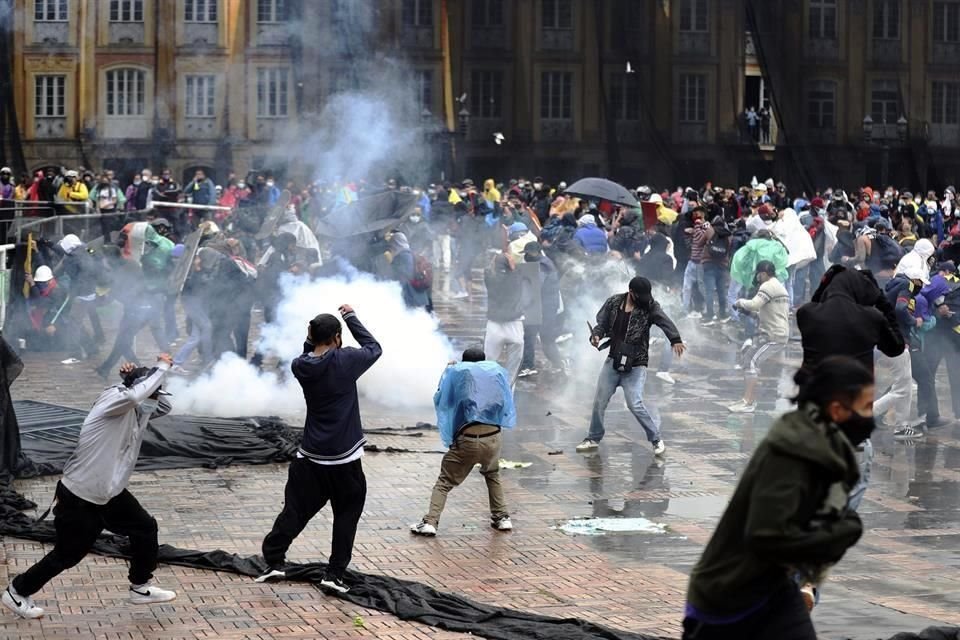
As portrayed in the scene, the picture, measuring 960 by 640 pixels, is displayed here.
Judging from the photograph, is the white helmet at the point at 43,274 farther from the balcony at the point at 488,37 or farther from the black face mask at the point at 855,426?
the balcony at the point at 488,37

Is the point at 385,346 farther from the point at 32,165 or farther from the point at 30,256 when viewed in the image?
the point at 32,165

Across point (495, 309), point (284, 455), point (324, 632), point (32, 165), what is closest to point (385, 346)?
point (495, 309)

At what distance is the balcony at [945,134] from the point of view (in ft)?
173

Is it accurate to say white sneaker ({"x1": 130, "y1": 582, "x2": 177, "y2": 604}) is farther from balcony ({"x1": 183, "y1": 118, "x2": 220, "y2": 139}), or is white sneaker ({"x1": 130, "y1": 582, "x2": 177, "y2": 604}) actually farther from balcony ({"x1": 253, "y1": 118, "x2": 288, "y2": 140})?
balcony ({"x1": 183, "y1": 118, "x2": 220, "y2": 139})

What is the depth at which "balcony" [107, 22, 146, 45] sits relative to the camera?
46219 millimetres

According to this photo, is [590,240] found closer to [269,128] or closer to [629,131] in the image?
[269,128]

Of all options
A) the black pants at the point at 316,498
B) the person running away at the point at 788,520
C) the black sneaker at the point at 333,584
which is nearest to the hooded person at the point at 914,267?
the black pants at the point at 316,498

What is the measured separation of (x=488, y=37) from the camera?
52219 mm

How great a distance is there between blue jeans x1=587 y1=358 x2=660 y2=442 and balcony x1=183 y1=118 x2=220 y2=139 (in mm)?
35038

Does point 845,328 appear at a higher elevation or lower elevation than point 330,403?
higher

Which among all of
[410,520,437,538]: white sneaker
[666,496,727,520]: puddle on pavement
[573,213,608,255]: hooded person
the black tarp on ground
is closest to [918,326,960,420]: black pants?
[666,496,727,520]: puddle on pavement

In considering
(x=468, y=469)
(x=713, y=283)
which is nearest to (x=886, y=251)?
(x=713, y=283)

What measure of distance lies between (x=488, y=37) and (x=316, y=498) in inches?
1765

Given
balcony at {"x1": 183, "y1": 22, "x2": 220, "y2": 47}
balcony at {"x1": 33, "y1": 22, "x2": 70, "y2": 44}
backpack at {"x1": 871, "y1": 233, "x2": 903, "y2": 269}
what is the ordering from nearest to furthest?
backpack at {"x1": 871, "y1": 233, "x2": 903, "y2": 269} → balcony at {"x1": 33, "y1": 22, "x2": 70, "y2": 44} → balcony at {"x1": 183, "y1": 22, "x2": 220, "y2": 47}
